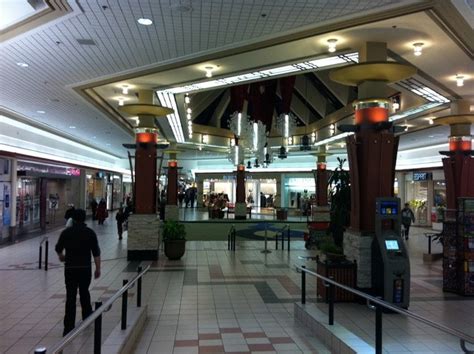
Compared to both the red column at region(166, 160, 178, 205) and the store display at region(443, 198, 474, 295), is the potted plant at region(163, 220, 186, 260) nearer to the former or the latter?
the store display at region(443, 198, 474, 295)

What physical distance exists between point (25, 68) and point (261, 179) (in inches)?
1121

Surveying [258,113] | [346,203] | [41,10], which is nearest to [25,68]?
[41,10]

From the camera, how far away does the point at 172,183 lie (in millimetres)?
24000

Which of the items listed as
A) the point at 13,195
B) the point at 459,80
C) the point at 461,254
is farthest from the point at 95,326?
the point at 13,195

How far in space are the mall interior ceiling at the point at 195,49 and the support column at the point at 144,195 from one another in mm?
1010

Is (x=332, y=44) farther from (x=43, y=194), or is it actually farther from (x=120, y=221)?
(x=43, y=194)

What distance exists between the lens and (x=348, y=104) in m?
16.8

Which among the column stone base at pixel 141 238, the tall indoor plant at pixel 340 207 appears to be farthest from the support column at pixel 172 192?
the tall indoor plant at pixel 340 207

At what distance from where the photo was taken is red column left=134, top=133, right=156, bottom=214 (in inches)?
459

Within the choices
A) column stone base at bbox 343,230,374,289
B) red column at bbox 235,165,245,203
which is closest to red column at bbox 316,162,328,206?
red column at bbox 235,165,245,203

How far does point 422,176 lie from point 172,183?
13839mm

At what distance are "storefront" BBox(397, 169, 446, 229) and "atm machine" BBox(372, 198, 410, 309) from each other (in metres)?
16.2

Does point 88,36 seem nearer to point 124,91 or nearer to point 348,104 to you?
point 124,91

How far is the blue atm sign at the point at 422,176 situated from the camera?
75.5ft
